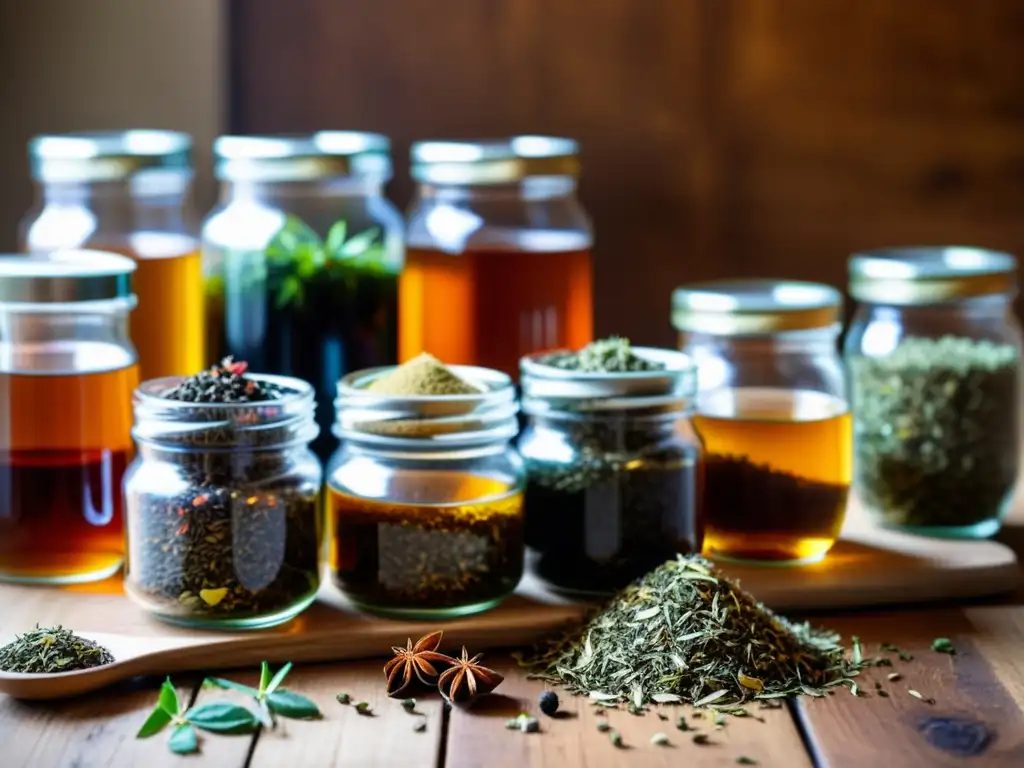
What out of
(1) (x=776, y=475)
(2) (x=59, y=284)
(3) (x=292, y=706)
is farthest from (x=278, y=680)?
(1) (x=776, y=475)

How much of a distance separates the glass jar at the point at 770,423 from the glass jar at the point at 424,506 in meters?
0.27

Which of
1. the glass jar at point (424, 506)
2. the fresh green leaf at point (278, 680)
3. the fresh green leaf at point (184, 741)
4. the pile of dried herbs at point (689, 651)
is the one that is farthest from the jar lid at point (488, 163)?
the fresh green leaf at point (184, 741)

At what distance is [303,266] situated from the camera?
1604mm

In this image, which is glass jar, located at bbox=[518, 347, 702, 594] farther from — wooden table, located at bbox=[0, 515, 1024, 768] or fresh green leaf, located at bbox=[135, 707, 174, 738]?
fresh green leaf, located at bbox=[135, 707, 174, 738]

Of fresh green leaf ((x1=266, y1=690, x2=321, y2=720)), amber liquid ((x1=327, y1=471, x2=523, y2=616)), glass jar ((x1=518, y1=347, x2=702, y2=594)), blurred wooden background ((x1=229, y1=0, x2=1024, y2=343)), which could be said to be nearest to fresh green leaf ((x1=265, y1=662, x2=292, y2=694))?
fresh green leaf ((x1=266, y1=690, x2=321, y2=720))

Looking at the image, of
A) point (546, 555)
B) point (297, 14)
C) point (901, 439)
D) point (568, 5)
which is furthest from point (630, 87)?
point (546, 555)

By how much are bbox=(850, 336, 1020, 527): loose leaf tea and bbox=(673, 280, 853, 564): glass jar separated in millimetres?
67

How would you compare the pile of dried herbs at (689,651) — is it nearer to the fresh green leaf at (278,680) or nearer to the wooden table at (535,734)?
Answer: the wooden table at (535,734)

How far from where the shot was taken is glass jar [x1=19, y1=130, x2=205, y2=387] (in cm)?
165

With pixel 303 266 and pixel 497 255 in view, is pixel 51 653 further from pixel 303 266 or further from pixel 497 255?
pixel 497 255

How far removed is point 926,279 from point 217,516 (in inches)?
32.9

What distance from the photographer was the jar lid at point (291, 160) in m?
1.62

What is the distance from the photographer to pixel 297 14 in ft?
6.56

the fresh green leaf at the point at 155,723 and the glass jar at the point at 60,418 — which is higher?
the glass jar at the point at 60,418
